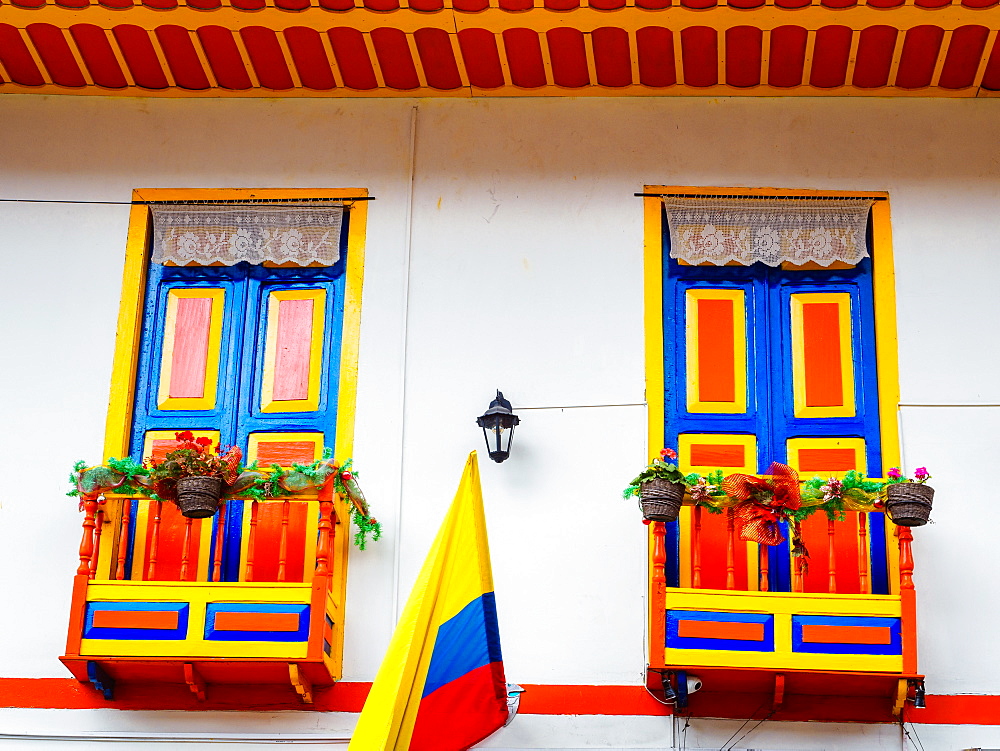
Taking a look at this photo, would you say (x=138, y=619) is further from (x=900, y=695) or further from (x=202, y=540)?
(x=900, y=695)

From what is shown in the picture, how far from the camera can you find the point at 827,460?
8.48 metres

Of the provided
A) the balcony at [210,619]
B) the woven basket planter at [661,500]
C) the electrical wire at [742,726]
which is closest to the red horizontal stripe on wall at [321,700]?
the balcony at [210,619]

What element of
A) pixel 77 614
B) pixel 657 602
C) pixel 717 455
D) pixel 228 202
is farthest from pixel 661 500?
pixel 228 202

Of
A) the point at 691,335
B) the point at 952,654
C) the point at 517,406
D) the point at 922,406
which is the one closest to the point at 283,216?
the point at 517,406

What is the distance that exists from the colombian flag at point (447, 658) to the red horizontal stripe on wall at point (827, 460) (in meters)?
1.98

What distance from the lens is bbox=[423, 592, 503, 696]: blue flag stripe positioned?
6.89 meters

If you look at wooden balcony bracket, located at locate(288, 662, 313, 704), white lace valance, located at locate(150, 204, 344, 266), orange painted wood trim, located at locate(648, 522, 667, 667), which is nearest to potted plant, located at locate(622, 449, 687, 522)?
orange painted wood trim, located at locate(648, 522, 667, 667)

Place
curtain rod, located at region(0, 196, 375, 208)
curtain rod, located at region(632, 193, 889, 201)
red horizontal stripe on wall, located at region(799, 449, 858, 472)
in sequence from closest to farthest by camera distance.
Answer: red horizontal stripe on wall, located at region(799, 449, 858, 472) < curtain rod, located at region(632, 193, 889, 201) < curtain rod, located at region(0, 196, 375, 208)

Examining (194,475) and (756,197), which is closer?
(194,475)

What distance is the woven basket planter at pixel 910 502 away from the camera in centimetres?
768

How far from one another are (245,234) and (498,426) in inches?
79.2

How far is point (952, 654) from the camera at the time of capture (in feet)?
26.2

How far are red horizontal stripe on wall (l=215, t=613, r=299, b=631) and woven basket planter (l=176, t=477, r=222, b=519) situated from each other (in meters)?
0.53

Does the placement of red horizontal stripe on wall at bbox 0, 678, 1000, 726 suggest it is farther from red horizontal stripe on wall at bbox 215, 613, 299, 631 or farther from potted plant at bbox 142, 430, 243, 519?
potted plant at bbox 142, 430, 243, 519
